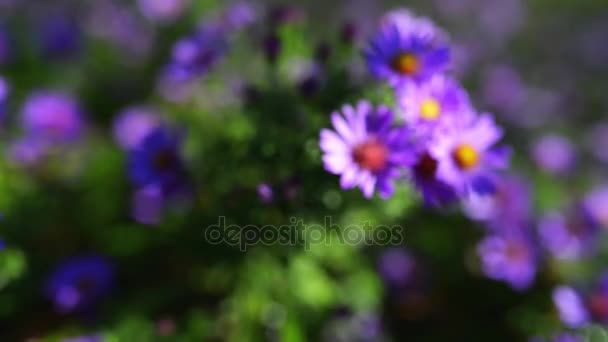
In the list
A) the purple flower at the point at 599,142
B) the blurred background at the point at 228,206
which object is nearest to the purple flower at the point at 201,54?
the blurred background at the point at 228,206

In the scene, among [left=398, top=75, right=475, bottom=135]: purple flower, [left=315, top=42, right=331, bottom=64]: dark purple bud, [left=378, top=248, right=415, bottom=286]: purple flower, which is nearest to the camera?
[left=398, top=75, right=475, bottom=135]: purple flower

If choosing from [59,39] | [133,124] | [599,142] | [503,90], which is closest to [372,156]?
[133,124]

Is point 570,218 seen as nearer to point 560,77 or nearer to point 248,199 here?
point 248,199

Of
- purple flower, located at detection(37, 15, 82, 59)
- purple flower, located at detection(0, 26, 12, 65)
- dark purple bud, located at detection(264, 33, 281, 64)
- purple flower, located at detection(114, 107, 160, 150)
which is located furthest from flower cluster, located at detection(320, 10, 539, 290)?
purple flower, located at detection(0, 26, 12, 65)

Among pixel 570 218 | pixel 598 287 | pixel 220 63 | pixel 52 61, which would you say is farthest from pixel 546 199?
pixel 52 61

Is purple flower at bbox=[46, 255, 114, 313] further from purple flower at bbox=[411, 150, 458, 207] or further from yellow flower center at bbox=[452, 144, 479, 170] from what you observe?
yellow flower center at bbox=[452, 144, 479, 170]

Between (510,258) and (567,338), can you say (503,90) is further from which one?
(567,338)

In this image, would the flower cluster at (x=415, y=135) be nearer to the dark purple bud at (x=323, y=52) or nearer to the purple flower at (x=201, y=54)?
the dark purple bud at (x=323, y=52)
